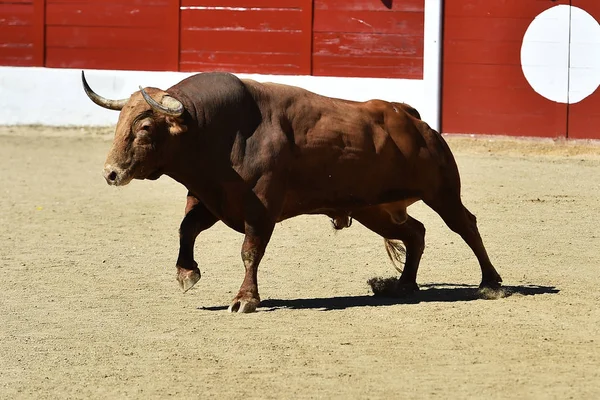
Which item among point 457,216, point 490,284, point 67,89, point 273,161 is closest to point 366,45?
point 67,89

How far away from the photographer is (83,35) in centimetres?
1560

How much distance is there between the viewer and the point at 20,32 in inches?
617

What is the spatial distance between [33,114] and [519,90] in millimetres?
5702

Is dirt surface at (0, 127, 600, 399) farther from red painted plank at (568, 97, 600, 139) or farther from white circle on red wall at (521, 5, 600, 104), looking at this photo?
white circle on red wall at (521, 5, 600, 104)

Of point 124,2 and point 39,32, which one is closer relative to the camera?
point 124,2

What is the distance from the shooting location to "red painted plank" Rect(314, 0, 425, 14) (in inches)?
569

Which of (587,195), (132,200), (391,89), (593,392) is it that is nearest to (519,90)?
(391,89)

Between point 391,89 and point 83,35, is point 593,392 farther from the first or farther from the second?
point 83,35

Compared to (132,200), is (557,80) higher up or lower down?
higher up

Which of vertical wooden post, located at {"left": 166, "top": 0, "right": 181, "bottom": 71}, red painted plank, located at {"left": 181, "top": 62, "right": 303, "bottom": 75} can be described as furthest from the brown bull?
vertical wooden post, located at {"left": 166, "top": 0, "right": 181, "bottom": 71}

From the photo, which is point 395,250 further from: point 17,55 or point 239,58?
point 17,55

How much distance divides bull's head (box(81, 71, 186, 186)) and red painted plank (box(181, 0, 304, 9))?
825cm

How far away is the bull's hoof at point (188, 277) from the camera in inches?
274

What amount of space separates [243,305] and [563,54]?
799cm
